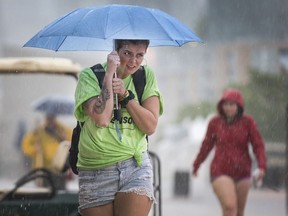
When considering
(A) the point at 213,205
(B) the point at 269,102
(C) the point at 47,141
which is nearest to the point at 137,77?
(C) the point at 47,141

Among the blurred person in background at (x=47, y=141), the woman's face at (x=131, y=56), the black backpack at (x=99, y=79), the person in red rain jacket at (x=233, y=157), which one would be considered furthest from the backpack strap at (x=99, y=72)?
the blurred person in background at (x=47, y=141)

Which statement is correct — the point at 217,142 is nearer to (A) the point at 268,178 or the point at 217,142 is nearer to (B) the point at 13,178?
(A) the point at 268,178

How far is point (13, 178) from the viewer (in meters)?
25.8

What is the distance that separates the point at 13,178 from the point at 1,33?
996 centimetres

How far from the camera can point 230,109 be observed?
941 centimetres

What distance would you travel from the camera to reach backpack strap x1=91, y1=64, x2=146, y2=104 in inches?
244

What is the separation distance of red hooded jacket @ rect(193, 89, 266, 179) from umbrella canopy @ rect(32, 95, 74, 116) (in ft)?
17.1

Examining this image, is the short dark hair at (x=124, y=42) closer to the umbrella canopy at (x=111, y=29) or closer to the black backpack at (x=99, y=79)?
the umbrella canopy at (x=111, y=29)

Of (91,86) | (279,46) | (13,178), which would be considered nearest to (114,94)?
(91,86)

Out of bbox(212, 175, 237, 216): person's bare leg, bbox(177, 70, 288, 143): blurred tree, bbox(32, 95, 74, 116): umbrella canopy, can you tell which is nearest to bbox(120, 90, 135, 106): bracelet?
bbox(212, 175, 237, 216): person's bare leg

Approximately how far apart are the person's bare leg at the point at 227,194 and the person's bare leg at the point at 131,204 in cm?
318

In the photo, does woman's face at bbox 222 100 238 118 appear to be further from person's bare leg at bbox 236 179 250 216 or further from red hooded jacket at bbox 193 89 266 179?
person's bare leg at bbox 236 179 250 216

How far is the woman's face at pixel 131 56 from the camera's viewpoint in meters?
6.12

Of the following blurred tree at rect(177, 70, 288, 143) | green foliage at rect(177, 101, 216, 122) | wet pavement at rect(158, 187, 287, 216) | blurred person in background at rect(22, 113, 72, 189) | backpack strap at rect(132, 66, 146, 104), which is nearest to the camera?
backpack strap at rect(132, 66, 146, 104)
